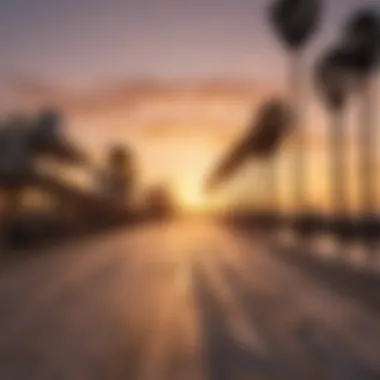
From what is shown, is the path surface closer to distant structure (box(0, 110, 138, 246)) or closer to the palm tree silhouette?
distant structure (box(0, 110, 138, 246))

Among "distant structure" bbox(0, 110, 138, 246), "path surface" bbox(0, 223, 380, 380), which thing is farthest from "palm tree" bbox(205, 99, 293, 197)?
"path surface" bbox(0, 223, 380, 380)

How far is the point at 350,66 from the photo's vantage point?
7156 cm

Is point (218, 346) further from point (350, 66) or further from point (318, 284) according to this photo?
point (350, 66)

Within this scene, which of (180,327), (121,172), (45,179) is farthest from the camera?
(121,172)

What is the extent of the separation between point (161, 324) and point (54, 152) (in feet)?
329

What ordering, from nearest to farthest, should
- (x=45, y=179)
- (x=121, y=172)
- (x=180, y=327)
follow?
(x=180, y=327), (x=45, y=179), (x=121, y=172)

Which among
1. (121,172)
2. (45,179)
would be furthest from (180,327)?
(121,172)

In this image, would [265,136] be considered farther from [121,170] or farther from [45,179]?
[121,170]

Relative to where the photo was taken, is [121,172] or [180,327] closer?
[180,327]

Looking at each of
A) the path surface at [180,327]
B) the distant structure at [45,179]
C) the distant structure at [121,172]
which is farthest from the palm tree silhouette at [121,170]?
the path surface at [180,327]

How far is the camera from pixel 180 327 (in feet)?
60.8

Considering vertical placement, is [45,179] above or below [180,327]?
above

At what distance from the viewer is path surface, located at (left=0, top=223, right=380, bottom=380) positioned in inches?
521

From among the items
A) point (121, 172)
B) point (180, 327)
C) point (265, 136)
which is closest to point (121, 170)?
point (121, 172)
